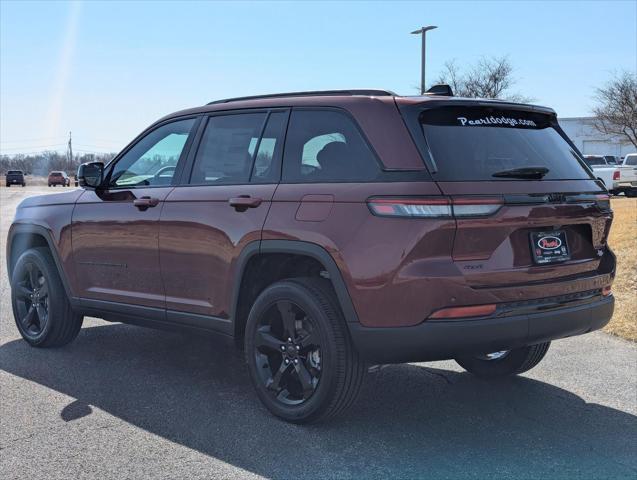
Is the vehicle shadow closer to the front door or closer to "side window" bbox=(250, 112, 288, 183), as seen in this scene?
the front door

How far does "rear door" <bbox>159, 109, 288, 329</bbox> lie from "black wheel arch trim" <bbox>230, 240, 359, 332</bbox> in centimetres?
6

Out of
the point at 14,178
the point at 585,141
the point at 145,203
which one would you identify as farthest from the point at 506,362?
the point at 14,178

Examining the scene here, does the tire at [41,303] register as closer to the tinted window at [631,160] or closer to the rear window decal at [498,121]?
the rear window decal at [498,121]

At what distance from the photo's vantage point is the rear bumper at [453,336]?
11.7 feet

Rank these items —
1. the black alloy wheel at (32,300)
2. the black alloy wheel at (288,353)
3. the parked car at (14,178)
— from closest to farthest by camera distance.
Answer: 1. the black alloy wheel at (288,353)
2. the black alloy wheel at (32,300)
3. the parked car at (14,178)

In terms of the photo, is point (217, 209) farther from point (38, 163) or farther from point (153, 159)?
point (38, 163)

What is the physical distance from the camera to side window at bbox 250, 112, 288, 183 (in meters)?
4.30

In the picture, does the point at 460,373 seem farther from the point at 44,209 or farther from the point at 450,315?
the point at 44,209

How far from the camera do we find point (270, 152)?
436 centimetres

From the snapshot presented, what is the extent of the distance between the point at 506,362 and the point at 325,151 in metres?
2.12

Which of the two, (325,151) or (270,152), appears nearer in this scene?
(325,151)

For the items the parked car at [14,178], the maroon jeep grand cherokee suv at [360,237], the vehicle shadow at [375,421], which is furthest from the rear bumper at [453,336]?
the parked car at [14,178]

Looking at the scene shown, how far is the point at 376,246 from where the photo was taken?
361cm

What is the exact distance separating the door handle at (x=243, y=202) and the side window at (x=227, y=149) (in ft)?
0.54
